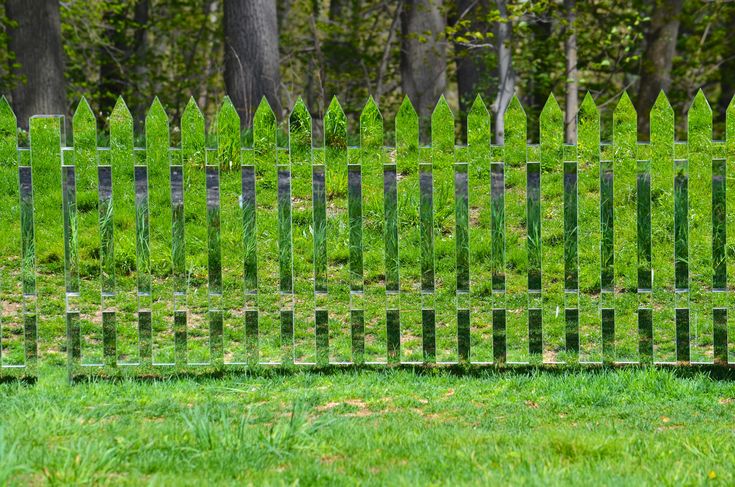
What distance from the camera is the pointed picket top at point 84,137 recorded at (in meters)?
6.89

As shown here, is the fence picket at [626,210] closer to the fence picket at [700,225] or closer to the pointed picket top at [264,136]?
the fence picket at [700,225]

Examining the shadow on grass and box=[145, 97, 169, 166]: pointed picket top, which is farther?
the shadow on grass

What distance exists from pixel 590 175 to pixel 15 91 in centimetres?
964

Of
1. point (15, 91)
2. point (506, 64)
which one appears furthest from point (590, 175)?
point (15, 91)

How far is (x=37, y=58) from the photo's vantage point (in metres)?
14.1

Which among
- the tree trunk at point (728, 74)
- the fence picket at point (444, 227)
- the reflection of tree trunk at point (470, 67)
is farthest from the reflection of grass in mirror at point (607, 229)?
the tree trunk at point (728, 74)

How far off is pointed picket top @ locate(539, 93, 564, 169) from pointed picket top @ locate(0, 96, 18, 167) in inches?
139

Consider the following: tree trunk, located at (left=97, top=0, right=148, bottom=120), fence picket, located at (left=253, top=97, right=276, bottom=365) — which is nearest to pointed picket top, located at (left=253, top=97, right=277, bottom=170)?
fence picket, located at (left=253, top=97, right=276, bottom=365)

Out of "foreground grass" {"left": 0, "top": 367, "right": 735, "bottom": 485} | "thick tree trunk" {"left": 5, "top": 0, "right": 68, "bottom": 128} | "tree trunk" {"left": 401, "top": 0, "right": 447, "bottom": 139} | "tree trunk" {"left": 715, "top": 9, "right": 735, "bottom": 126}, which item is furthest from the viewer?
"tree trunk" {"left": 715, "top": 9, "right": 735, "bottom": 126}

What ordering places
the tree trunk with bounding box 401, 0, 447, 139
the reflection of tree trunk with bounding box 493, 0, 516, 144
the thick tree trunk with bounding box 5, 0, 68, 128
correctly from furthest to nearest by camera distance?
the tree trunk with bounding box 401, 0, 447, 139 < the thick tree trunk with bounding box 5, 0, 68, 128 < the reflection of tree trunk with bounding box 493, 0, 516, 144

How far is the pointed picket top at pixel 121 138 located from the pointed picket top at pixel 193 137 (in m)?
0.35

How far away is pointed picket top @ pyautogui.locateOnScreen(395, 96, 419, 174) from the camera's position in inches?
273

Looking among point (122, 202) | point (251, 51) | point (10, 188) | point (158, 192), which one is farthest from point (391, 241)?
point (251, 51)

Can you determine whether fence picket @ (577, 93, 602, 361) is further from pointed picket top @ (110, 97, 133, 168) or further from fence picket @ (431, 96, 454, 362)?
pointed picket top @ (110, 97, 133, 168)
